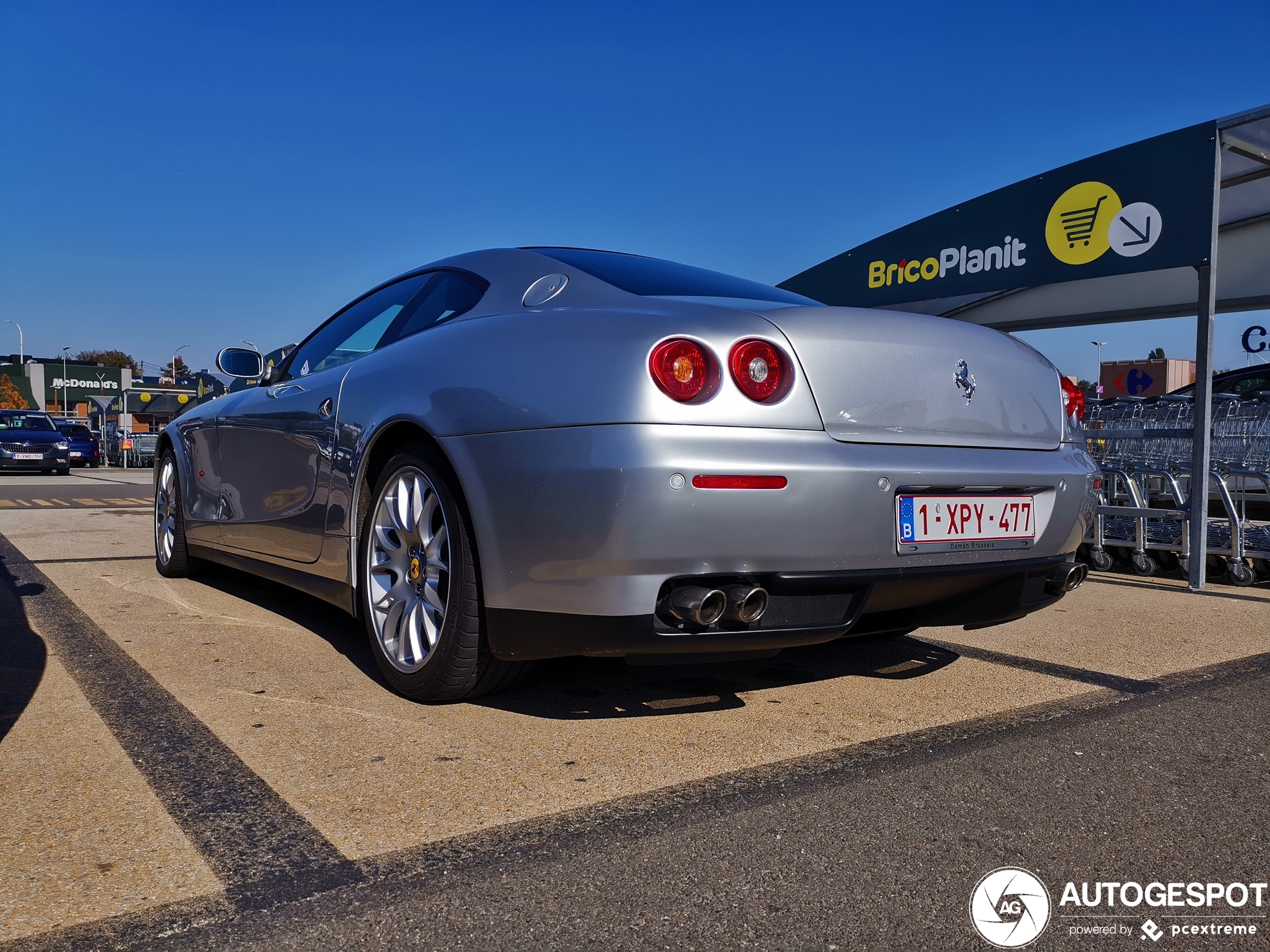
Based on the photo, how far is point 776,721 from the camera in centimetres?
289

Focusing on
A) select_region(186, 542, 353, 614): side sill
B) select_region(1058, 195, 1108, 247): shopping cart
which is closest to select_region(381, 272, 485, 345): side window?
select_region(186, 542, 353, 614): side sill

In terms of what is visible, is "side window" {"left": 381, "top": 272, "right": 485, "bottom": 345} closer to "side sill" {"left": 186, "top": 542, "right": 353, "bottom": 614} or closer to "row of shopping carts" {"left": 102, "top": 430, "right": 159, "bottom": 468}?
"side sill" {"left": 186, "top": 542, "right": 353, "bottom": 614}

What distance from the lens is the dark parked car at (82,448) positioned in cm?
2666

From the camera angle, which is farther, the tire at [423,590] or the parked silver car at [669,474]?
the tire at [423,590]

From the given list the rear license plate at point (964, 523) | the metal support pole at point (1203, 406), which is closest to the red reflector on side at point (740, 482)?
the rear license plate at point (964, 523)

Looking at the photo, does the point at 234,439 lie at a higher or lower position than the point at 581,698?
higher

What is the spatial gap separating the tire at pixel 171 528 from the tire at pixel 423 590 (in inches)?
91.6

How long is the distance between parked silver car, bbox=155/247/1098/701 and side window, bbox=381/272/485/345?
0.05 feet

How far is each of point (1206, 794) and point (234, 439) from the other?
3737 millimetres

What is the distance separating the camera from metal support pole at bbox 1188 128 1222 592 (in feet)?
19.2

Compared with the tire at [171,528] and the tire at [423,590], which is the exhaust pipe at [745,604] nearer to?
the tire at [423,590]

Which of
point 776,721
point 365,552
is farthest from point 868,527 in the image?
point 365,552

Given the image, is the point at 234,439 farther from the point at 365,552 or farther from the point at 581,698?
the point at 581,698

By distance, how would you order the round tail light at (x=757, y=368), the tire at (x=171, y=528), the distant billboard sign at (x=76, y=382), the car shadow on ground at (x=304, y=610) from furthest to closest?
the distant billboard sign at (x=76, y=382)
the tire at (x=171, y=528)
the car shadow on ground at (x=304, y=610)
the round tail light at (x=757, y=368)
